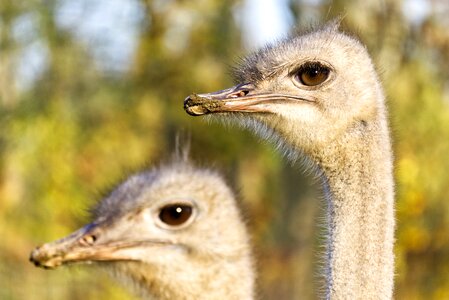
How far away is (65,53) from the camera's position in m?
13.4

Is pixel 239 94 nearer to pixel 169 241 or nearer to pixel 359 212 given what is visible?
pixel 359 212

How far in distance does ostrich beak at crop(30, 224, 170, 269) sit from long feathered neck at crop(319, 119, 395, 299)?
1.62m

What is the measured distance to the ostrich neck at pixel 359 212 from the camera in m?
3.86

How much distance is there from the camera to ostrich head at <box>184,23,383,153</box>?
162 inches

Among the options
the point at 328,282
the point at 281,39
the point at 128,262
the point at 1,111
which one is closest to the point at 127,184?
the point at 128,262

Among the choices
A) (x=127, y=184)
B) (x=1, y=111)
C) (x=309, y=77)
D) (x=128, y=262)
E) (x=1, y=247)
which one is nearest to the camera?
(x=309, y=77)

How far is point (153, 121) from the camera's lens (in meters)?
15.7

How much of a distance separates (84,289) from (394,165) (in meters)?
8.74

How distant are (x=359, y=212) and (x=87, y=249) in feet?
5.96

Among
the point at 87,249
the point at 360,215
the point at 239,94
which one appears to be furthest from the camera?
the point at 87,249

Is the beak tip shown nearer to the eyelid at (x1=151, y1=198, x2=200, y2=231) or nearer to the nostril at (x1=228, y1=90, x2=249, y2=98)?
the nostril at (x1=228, y1=90, x2=249, y2=98)

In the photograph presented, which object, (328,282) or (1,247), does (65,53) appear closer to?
(1,247)

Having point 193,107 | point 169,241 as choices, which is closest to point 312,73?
point 193,107

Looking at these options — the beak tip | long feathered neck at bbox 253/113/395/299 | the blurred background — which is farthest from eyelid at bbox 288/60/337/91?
the blurred background
